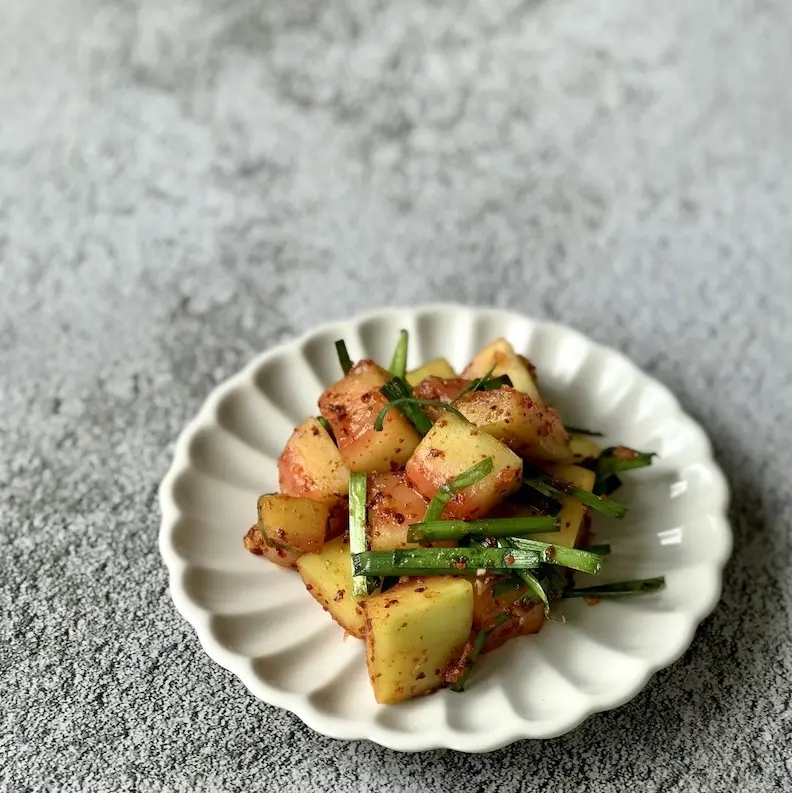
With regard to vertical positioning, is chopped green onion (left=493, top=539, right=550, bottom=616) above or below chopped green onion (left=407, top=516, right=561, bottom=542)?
below

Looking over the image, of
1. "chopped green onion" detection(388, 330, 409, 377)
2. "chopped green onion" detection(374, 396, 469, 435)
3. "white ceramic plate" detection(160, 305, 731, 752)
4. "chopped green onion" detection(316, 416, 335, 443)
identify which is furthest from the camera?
"chopped green onion" detection(388, 330, 409, 377)

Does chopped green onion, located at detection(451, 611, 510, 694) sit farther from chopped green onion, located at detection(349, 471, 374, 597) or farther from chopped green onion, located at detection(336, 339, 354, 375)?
chopped green onion, located at detection(336, 339, 354, 375)

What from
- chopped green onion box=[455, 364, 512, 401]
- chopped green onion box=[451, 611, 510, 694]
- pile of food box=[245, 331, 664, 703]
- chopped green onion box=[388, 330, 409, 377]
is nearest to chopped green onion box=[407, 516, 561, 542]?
pile of food box=[245, 331, 664, 703]

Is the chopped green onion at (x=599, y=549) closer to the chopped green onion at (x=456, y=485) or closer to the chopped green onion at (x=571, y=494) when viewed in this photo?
the chopped green onion at (x=571, y=494)

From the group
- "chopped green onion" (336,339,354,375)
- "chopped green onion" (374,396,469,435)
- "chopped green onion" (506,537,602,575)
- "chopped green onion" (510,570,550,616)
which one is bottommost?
"chopped green onion" (510,570,550,616)

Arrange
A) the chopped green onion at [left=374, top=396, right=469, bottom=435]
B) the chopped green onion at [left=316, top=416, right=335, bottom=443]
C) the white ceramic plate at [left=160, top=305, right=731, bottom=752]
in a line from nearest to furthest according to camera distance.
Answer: the white ceramic plate at [left=160, top=305, right=731, bottom=752], the chopped green onion at [left=374, top=396, right=469, bottom=435], the chopped green onion at [left=316, top=416, right=335, bottom=443]

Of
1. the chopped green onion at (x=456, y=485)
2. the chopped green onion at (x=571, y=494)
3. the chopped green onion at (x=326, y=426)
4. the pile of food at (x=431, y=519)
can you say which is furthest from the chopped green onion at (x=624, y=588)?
the chopped green onion at (x=326, y=426)

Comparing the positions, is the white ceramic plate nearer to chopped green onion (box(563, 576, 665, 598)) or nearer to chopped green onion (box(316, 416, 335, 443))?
chopped green onion (box(563, 576, 665, 598))

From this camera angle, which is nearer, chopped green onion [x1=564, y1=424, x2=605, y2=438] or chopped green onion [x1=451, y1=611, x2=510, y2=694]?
chopped green onion [x1=451, y1=611, x2=510, y2=694]

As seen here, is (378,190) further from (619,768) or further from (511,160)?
(619,768)
